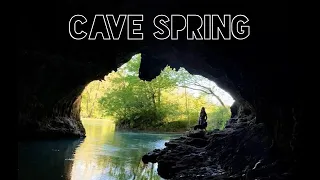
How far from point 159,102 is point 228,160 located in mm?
23997

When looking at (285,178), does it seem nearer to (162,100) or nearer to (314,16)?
(314,16)

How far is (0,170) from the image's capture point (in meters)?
2.10

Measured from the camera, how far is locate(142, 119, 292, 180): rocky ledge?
24.1ft

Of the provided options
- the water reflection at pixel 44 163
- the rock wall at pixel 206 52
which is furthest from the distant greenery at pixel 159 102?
the water reflection at pixel 44 163

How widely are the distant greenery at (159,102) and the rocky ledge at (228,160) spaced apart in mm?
18779

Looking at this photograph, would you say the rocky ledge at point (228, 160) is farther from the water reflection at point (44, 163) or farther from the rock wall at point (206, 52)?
the water reflection at point (44, 163)

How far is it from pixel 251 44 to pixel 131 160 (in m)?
7.28

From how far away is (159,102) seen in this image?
112 ft

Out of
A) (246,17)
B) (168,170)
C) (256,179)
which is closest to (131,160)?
(168,170)

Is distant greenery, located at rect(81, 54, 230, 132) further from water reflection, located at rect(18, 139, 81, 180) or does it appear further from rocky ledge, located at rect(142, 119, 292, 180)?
rocky ledge, located at rect(142, 119, 292, 180)

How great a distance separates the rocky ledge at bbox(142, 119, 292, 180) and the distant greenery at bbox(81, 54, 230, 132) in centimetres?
Result: 1878

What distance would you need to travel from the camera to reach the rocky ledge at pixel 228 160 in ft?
24.1

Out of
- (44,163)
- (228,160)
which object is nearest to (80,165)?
(44,163)

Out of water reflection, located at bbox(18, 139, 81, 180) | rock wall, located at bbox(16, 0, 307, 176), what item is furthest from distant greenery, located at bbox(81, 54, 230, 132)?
water reflection, located at bbox(18, 139, 81, 180)
